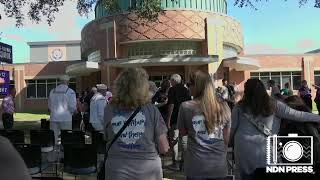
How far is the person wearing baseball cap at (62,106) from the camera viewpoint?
11133 mm

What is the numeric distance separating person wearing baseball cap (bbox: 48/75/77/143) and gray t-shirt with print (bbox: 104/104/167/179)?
684 cm

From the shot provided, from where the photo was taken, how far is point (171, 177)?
9336 mm

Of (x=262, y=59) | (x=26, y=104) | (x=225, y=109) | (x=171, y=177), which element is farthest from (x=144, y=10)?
(x=26, y=104)

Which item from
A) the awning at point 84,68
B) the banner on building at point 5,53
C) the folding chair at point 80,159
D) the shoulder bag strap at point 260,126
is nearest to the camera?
the shoulder bag strap at point 260,126

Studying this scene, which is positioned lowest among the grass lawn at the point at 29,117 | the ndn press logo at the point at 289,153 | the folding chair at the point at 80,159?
the grass lawn at the point at 29,117

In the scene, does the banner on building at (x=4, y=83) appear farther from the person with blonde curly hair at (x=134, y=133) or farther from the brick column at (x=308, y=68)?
the brick column at (x=308, y=68)

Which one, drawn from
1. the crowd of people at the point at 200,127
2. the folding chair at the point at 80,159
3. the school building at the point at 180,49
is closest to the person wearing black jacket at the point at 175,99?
the folding chair at the point at 80,159

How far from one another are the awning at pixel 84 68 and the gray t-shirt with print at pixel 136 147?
42.1m

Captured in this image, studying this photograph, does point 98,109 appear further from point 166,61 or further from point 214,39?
point 214,39

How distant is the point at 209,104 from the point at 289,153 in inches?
33.7

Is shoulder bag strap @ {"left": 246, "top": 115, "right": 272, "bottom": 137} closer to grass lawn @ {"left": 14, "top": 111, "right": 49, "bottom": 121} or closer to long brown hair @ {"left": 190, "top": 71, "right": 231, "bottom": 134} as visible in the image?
long brown hair @ {"left": 190, "top": 71, "right": 231, "bottom": 134}

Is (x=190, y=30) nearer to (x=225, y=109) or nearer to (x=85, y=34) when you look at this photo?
(x=85, y=34)

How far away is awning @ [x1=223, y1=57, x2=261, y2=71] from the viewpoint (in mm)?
44225

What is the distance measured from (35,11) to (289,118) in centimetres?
1251
